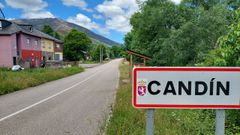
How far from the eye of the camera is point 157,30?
78.8 feet

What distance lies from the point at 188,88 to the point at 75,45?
64.3 m

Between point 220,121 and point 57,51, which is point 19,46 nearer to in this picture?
point 57,51

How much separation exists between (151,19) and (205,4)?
627 centimetres

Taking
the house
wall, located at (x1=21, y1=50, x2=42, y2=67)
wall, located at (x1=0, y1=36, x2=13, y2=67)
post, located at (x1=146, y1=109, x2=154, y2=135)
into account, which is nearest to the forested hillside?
post, located at (x1=146, y1=109, x2=154, y2=135)

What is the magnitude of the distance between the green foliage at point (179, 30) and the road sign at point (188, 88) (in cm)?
1331

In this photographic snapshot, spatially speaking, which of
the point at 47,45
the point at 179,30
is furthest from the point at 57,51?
the point at 179,30

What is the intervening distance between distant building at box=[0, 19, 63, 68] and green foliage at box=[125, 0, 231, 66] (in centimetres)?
1971

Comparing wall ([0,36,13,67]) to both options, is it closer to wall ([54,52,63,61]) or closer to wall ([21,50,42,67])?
wall ([21,50,42,67])

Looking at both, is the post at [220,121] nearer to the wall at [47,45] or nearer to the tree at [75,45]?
the wall at [47,45]

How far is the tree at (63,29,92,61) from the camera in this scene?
6506cm

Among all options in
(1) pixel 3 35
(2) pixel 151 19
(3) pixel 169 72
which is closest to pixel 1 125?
(3) pixel 169 72

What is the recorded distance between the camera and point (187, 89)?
2.10 metres

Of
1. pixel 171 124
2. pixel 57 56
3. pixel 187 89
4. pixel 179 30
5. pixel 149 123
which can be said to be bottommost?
pixel 171 124

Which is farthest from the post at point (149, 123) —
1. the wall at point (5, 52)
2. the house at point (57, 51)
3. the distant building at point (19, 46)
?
the house at point (57, 51)
